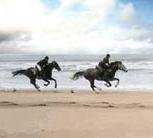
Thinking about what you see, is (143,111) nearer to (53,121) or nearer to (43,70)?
(53,121)

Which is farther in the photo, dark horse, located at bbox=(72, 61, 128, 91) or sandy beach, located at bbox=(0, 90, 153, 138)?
dark horse, located at bbox=(72, 61, 128, 91)

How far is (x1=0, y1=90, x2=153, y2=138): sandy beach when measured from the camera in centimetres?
1202

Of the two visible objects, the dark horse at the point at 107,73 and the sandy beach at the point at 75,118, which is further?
the dark horse at the point at 107,73

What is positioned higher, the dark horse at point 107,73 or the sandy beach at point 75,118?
the dark horse at point 107,73

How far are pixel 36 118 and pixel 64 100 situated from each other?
17.5 ft

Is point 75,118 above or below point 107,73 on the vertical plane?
below

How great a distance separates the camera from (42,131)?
12234mm

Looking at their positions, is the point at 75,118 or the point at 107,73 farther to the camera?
the point at 107,73

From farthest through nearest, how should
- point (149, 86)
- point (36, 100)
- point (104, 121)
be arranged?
1. point (149, 86)
2. point (36, 100)
3. point (104, 121)

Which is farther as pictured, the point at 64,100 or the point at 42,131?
the point at 64,100

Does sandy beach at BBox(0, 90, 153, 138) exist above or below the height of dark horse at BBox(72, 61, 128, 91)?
below

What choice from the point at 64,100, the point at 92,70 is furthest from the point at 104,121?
the point at 92,70

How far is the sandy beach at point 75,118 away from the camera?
12016 millimetres

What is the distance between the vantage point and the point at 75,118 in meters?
14.1
